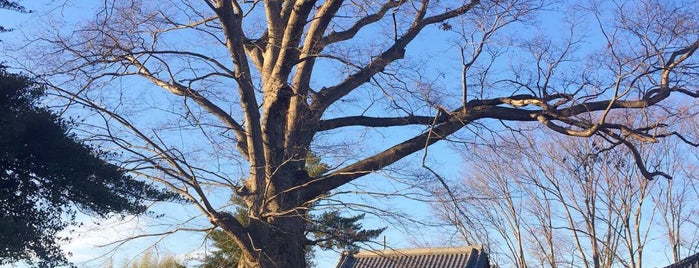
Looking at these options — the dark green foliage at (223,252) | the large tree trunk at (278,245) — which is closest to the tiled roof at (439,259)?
the dark green foliage at (223,252)

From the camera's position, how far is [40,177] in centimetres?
1054

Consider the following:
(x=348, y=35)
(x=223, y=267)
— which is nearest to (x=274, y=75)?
(x=348, y=35)

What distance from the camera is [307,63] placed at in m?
11.3

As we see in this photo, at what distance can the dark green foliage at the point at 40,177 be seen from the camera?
9.91 metres

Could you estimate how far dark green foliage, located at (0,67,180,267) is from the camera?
991cm

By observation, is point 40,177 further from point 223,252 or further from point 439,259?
point 439,259

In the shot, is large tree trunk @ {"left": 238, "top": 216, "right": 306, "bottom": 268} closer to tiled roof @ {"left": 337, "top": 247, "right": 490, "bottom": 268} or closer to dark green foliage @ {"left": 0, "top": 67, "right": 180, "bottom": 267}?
dark green foliage @ {"left": 0, "top": 67, "right": 180, "bottom": 267}

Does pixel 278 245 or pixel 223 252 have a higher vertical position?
pixel 223 252

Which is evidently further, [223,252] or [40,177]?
[223,252]

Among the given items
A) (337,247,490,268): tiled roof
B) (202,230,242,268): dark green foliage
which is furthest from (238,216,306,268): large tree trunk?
(337,247,490,268): tiled roof

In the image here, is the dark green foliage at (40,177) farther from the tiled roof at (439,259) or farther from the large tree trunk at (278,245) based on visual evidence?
the tiled roof at (439,259)

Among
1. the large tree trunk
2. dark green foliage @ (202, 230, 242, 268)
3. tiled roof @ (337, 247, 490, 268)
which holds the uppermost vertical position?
tiled roof @ (337, 247, 490, 268)

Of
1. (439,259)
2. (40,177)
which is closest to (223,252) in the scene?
(439,259)

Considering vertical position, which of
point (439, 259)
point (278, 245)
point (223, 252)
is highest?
point (439, 259)
